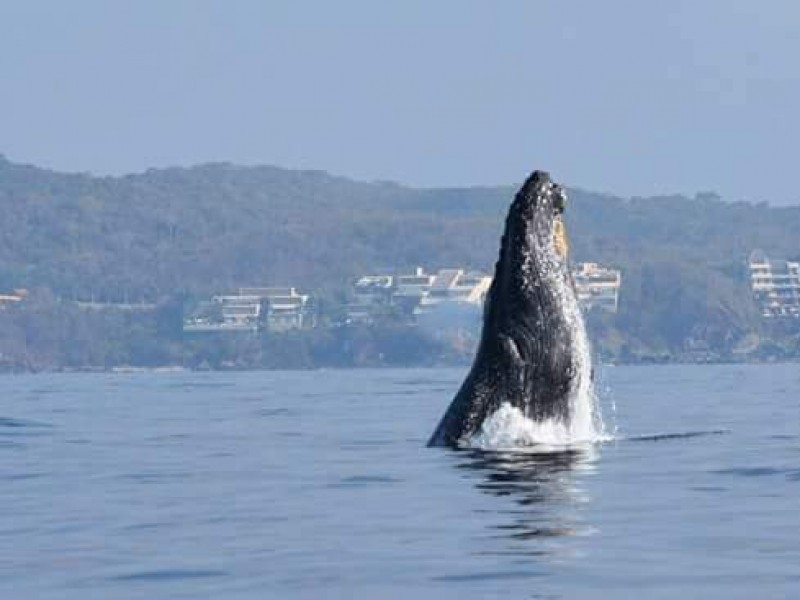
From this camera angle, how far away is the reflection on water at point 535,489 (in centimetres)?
1510

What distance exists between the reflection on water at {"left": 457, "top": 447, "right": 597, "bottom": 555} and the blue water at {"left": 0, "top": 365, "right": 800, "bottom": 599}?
24 mm

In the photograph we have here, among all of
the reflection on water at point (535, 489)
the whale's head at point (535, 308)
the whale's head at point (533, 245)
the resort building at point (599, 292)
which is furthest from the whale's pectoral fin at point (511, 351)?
the resort building at point (599, 292)

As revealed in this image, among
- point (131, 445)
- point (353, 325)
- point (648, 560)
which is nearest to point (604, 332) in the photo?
point (353, 325)

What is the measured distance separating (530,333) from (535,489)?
2824 mm

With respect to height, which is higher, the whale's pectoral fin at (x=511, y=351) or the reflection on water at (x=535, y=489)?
the whale's pectoral fin at (x=511, y=351)

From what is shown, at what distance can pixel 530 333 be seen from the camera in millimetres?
20156

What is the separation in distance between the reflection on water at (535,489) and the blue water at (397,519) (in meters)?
0.02

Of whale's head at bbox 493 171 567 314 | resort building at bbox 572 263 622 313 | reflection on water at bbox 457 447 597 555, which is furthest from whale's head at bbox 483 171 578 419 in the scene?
resort building at bbox 572 263 622 313

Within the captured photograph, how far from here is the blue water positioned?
43.8 feet

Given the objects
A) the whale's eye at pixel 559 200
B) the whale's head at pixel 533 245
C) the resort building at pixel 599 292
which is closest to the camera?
the whale's head at pixel 533 245

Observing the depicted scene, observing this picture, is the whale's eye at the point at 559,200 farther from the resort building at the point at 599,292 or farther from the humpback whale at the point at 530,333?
the resort building at the point at 599,292

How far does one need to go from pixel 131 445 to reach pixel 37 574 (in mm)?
12579

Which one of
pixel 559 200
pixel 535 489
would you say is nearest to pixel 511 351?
pixel 559 200

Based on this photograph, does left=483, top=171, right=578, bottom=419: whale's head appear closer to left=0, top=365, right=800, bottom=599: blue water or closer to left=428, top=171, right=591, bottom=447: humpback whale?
left=428, top=171, right=591, bottom=447: humpback whale
